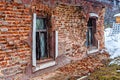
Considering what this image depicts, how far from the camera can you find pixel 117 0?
46.2ft

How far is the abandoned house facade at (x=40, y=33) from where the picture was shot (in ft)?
19.3

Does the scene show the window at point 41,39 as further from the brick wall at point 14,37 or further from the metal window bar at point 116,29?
the metal window bar at point 116,29

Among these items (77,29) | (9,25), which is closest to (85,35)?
(77,29)

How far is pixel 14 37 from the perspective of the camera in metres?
6.05

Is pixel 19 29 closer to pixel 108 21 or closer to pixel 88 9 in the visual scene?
pixel 88 9

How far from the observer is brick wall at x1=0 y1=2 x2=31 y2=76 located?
5.72m

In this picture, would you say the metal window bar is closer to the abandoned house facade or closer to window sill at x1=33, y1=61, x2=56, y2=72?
the abandoned house facade

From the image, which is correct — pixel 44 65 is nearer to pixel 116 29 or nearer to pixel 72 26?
pixel 72 26

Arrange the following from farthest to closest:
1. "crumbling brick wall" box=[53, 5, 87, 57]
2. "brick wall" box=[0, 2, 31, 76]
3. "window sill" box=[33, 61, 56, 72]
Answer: "crumbling brick wall" box=[53, 5, 87, 57], "window sill" box=[33, 61, 56, 72], "brick wall" box=[0, 2, 31, 76]

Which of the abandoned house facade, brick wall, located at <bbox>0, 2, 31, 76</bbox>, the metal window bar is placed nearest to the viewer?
brick wall, located at <bbox>0, 2, 31, 76</bbox>

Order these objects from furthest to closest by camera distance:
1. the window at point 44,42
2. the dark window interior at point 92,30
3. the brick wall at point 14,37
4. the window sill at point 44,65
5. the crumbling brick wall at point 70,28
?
1. the dark window interior at point 92,30
2. the crumbling brick wall at point 70,28
3. the window at point 44,42
4. the window sill at point 44,65
5. the brick wall at point 14,37

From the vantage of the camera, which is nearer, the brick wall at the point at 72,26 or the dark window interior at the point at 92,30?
the brick wall at the point at 72,26

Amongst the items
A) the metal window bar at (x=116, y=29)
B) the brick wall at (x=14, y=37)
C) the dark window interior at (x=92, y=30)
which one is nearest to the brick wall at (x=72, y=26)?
the dark window interior at (x=92, y=30)

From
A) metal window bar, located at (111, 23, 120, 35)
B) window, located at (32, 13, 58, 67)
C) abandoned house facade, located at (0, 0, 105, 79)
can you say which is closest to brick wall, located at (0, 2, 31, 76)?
abandoned house facade, located at (0, 0, 105, 79)
